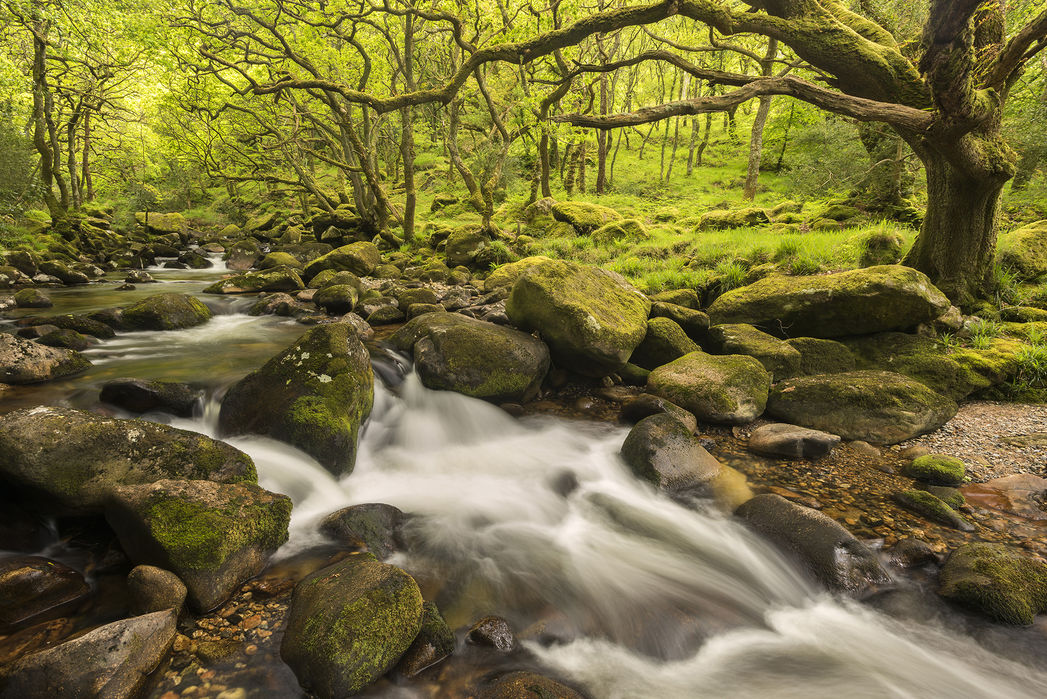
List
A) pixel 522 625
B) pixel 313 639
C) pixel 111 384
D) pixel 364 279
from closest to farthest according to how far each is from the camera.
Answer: pixel 313 639 → pixel 522 625 → pixel 111 384 → pixel 364 279

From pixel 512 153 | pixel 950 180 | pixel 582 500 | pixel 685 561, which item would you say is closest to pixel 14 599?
pixel 582 500

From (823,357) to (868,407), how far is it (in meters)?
1.32

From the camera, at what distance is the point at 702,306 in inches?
354

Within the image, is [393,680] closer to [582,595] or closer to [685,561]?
[582,595]

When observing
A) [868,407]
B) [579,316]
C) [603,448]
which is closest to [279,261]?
[579,316]

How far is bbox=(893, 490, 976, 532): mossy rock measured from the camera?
4000 mm

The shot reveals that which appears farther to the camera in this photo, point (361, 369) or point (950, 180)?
point (950, 180)

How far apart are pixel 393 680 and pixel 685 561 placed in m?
2.76

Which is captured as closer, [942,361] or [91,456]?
[91,456]

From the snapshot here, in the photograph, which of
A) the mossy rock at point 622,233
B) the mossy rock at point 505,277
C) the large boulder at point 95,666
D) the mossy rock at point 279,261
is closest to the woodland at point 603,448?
the large boulder at point 95,666

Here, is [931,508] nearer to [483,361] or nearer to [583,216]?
[483,361]

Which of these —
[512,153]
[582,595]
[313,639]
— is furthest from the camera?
[512,153]

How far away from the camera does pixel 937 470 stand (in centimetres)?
466

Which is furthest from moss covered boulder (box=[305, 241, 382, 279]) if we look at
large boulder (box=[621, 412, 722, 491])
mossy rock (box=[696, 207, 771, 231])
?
large boulder (box=[621, 412, 722, 491])
